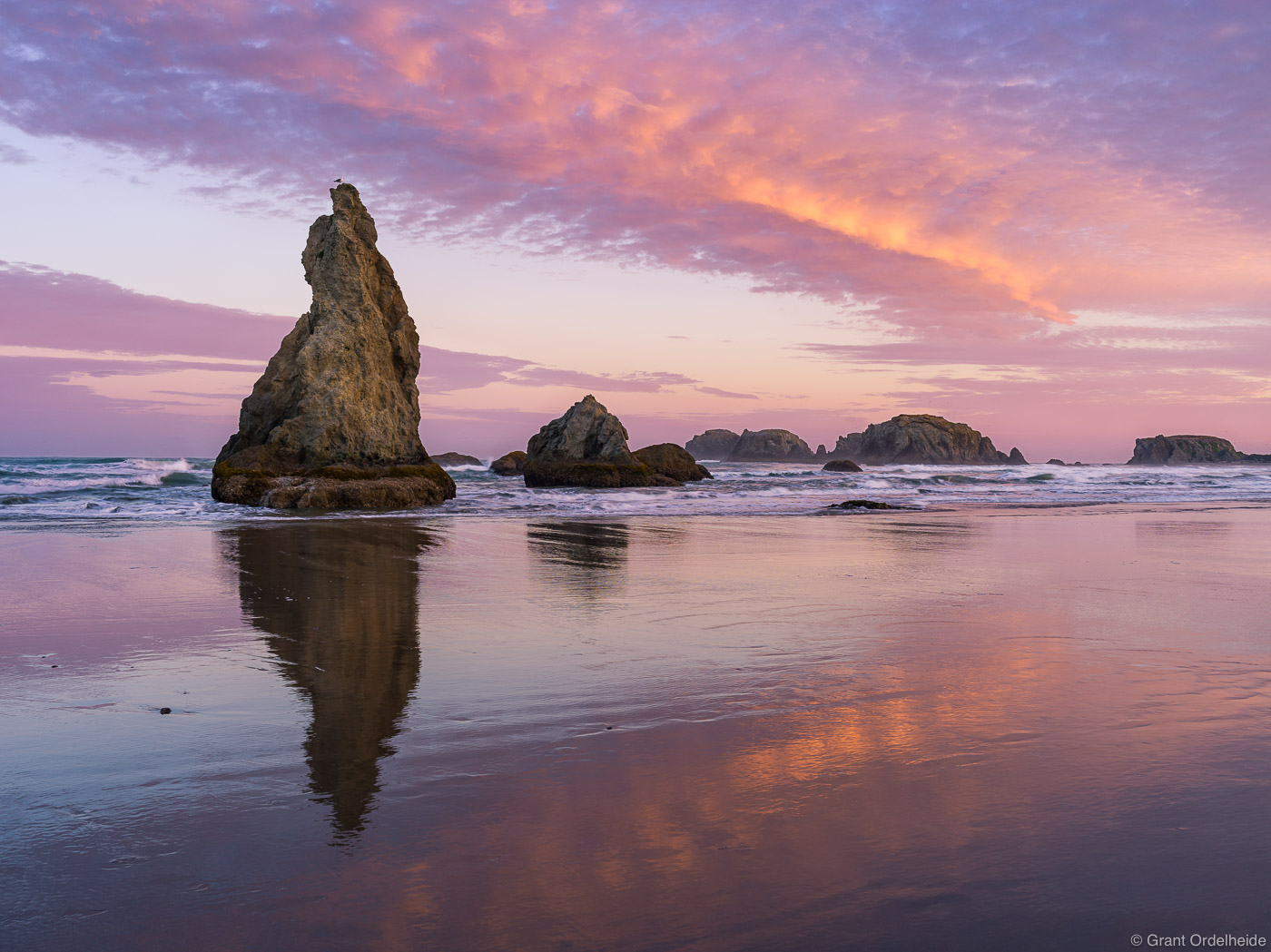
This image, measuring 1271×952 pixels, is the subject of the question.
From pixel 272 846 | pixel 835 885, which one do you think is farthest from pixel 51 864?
pixel 835 885

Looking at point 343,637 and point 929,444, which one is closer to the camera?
point 343,637

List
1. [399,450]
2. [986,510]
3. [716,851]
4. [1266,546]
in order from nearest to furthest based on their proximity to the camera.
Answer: [716,851], [1266,546], [986,510], [399,450]

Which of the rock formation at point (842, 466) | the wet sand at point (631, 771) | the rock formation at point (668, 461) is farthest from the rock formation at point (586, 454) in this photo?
the wet sand at point (631, 771)

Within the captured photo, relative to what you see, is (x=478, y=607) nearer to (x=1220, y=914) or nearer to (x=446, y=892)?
(x=446, y=892)

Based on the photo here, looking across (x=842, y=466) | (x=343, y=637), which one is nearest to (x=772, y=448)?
(x=842, y=466)

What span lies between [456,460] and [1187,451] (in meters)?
87.1

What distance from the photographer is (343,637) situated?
5.90 m

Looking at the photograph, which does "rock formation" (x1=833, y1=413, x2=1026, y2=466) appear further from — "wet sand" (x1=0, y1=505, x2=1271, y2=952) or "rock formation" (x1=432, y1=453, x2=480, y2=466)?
"wet sand" (x1=0, y1=505, x2=1271, y2=952)

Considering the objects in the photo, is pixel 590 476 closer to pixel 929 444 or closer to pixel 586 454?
pixel 586 454

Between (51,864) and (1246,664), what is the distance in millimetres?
6247

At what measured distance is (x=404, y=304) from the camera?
2941 centimetres

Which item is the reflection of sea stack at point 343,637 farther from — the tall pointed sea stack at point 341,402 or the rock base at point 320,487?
the tall pointed sea stack at point 341,402

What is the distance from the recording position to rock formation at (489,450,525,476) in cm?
5050

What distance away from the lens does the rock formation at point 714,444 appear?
373 feet
